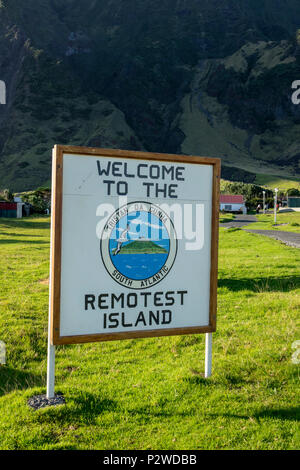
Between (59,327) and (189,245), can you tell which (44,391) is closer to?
(59,327)

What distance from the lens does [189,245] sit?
5.82 meters

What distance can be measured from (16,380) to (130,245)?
3.03m

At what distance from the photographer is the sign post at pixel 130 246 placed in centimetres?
514

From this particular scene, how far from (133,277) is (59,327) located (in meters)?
1.17

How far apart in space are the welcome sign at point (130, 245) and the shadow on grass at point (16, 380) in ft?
5.25

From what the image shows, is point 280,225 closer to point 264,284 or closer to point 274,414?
point 264,284

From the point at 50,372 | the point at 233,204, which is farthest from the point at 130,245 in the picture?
the point at 233,204

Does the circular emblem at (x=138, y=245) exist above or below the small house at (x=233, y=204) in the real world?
below

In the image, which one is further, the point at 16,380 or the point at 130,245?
the point at 16,380

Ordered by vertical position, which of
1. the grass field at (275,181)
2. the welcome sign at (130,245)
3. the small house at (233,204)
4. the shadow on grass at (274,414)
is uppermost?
the grass field at (275,181)

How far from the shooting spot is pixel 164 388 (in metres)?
5.50

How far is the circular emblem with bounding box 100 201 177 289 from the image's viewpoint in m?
5.33

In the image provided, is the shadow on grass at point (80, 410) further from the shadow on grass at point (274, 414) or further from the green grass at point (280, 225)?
the green grass at point (280, 225)

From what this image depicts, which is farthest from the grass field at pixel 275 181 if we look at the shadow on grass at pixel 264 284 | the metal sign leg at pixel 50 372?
the metal sign leg at pixel 50 372
